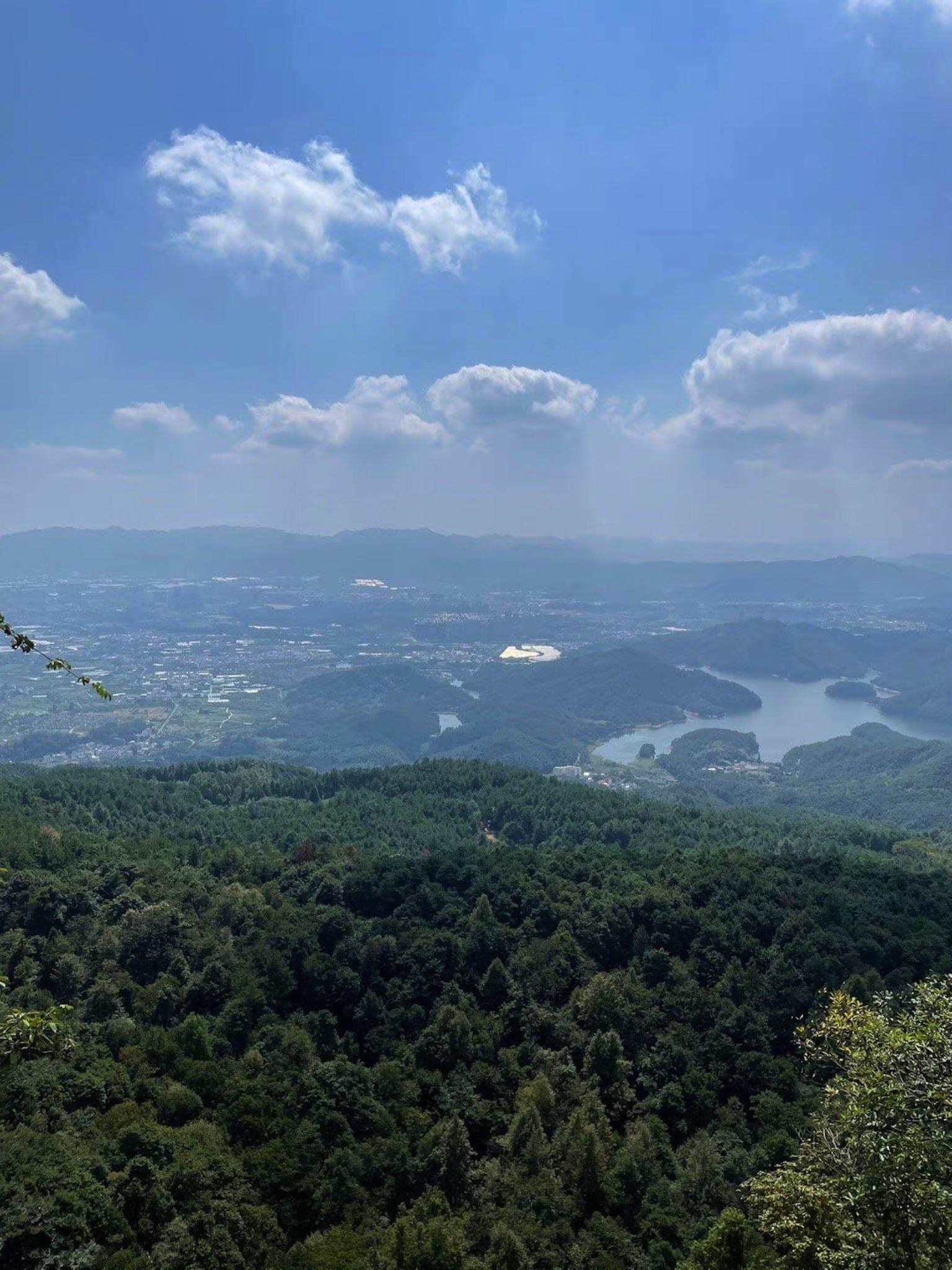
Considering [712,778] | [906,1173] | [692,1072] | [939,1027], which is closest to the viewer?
[906,1173]

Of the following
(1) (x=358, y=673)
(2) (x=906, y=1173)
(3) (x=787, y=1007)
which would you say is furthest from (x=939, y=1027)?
(1) (x=358, y=673)

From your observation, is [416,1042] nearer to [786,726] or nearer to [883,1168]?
[883,1168]

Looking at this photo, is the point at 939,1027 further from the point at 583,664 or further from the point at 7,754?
the point at 583,664

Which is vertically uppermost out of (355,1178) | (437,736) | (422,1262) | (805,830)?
(422,1262)

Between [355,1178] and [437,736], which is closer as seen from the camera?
[355,1178]

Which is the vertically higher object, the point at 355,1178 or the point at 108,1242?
the point at 108,1242

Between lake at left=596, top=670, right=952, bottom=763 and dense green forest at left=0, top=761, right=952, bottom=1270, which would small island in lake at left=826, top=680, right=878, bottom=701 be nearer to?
lake at left=596, top=670, right=952, bottom=763

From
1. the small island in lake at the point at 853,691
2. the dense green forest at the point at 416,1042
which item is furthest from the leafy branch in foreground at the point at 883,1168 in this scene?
the small island in lake at the point at 853,691
